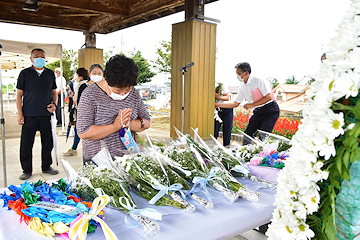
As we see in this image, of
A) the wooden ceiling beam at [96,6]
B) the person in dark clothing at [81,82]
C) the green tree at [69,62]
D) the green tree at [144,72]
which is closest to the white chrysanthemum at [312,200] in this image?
the person in dark clothing at [81,82]

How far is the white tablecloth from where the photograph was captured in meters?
1.00

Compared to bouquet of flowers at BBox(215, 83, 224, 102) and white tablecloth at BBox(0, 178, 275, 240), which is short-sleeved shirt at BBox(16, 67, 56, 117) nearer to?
white tablecloth at BBox(0, 178, 275, 240)

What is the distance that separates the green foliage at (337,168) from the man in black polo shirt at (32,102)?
4027mm

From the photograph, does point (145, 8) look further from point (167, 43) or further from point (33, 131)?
point (167, 43)

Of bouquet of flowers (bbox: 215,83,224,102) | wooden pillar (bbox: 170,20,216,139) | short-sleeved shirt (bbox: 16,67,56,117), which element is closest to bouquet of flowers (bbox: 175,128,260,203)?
short-sleeved shirt (bbox: 16,67,56,117)

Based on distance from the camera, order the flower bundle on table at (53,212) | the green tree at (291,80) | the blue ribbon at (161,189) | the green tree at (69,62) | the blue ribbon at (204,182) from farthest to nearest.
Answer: the green tree at (69,62), the green tree at (291,80), the blue ribbon at (204,182), the blue ribbon at (161,189), the flower bundle on table at (53,212)

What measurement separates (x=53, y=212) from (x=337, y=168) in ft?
3.03

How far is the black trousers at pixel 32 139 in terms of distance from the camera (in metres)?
3.92

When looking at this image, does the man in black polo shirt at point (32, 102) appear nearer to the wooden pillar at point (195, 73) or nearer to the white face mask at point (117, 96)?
the white face mask at point (117, 96)

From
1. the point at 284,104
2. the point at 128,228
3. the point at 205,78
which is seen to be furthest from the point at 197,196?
the point at 284,104

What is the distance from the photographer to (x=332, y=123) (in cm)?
61

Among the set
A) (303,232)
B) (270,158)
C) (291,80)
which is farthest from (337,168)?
(291,80)

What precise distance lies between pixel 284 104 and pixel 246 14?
24.8 ft

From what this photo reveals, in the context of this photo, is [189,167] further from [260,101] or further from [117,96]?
[260,101]
